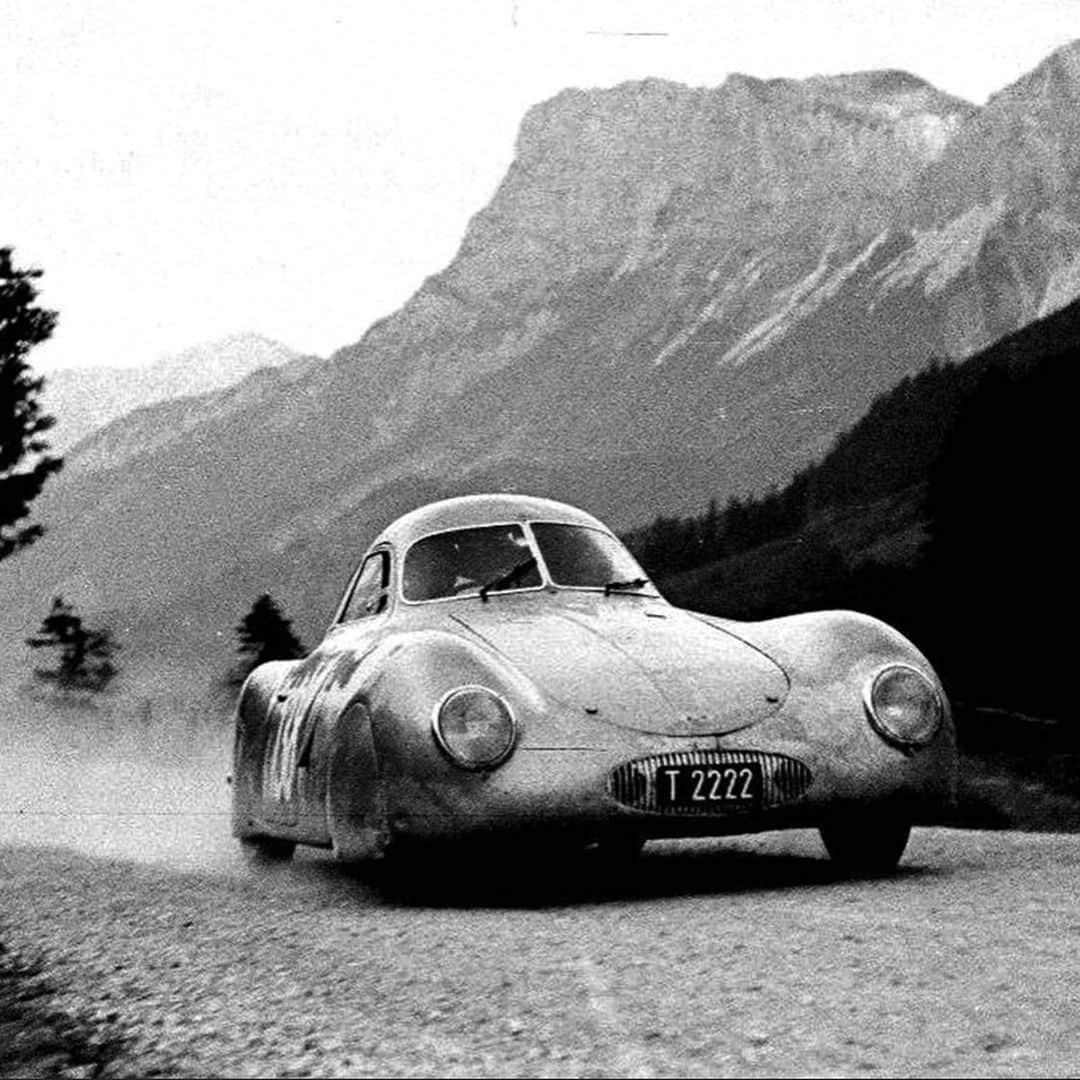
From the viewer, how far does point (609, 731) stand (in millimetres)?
8094

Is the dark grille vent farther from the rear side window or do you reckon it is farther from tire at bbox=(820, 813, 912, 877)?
the rear side window

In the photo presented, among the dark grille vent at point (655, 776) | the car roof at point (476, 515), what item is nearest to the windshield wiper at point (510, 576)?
the car roof at point (476, 515)

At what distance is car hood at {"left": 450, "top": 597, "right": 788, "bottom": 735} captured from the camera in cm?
819

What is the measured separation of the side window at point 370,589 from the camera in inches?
411

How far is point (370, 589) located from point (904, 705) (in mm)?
3317

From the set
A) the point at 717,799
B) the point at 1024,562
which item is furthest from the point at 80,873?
the point at 1024,562

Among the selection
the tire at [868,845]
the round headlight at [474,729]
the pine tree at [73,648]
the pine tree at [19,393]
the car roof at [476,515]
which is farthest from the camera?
the pine tree at [73,648]

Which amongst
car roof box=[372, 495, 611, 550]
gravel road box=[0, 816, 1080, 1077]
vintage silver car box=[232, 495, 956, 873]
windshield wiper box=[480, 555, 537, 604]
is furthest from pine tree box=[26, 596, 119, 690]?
gravel road box=[0, 816, 1080, 1077]

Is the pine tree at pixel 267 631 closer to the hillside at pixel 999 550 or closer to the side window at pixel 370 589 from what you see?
the hillside at pixel 999 550

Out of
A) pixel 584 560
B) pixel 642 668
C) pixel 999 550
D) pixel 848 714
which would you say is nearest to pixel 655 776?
pixel 642 668

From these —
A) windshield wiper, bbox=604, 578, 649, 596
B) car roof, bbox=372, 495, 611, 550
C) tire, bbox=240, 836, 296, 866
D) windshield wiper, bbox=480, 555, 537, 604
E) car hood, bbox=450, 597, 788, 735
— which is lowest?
tire, bbox=240, 836, 296, 866

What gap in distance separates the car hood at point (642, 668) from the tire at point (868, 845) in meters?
0.84

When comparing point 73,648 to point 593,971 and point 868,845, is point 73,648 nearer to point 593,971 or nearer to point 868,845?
point 868,845

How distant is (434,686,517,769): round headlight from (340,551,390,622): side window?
230cm
